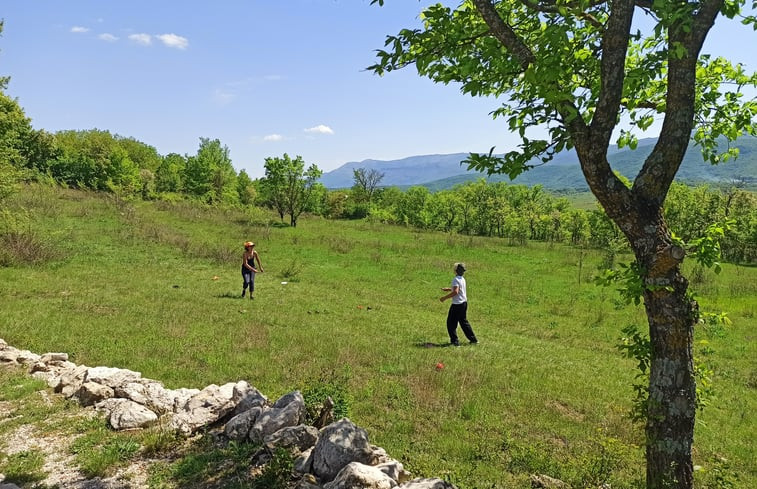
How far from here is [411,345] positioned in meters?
12.4

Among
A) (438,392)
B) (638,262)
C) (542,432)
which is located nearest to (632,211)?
(638,262)

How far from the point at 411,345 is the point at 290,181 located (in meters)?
39.1

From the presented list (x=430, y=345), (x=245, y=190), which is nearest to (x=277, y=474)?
(x=430, y=345)

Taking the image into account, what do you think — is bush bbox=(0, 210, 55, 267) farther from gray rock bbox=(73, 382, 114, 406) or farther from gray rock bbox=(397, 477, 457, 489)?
gray rock bbox=(397, 477, 457, 489)

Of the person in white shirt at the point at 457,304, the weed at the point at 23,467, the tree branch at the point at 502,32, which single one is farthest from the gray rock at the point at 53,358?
the tree branch at the point at 502,32

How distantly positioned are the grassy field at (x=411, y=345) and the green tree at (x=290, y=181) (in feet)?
70.3

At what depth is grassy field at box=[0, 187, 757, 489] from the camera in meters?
7.12

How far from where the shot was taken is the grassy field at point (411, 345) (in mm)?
7117

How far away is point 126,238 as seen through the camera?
28547 mm

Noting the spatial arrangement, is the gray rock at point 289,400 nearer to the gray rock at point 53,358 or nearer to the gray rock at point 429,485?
the gray rock at point 429,485

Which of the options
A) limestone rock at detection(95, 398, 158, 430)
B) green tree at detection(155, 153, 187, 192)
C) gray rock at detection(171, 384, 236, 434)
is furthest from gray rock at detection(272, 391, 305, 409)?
green tree at detection(155, 153, 187, 192)

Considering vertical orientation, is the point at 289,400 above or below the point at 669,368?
below

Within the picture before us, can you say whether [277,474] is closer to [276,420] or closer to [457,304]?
[276,420]

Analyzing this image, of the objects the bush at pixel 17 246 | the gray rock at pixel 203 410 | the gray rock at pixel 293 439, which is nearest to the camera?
the gray rock at pixel 293 439
